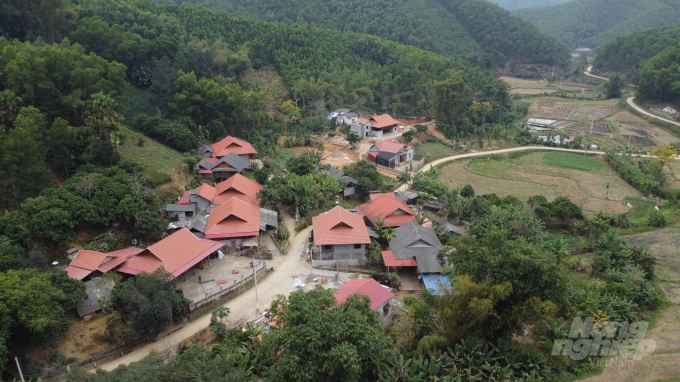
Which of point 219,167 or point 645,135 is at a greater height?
point 219,167

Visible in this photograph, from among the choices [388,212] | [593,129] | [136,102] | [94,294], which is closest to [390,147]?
[388,212]

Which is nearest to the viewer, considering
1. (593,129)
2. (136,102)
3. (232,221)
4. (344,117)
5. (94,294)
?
(94,294)

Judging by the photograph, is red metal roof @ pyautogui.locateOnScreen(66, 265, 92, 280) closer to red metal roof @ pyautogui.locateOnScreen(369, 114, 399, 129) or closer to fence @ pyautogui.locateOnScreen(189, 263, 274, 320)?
fence @ pyautogui.locateOnScreen(189, 263, 274, 320)

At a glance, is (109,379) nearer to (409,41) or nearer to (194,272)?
(194,272)

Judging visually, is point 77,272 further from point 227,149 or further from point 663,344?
point 663,344

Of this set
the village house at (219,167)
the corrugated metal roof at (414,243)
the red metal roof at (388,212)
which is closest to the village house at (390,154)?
the red metal roof at (388,212)

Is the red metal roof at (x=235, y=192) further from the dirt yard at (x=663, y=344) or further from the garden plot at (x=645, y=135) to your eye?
the garden plot at (x=645, y=135)
